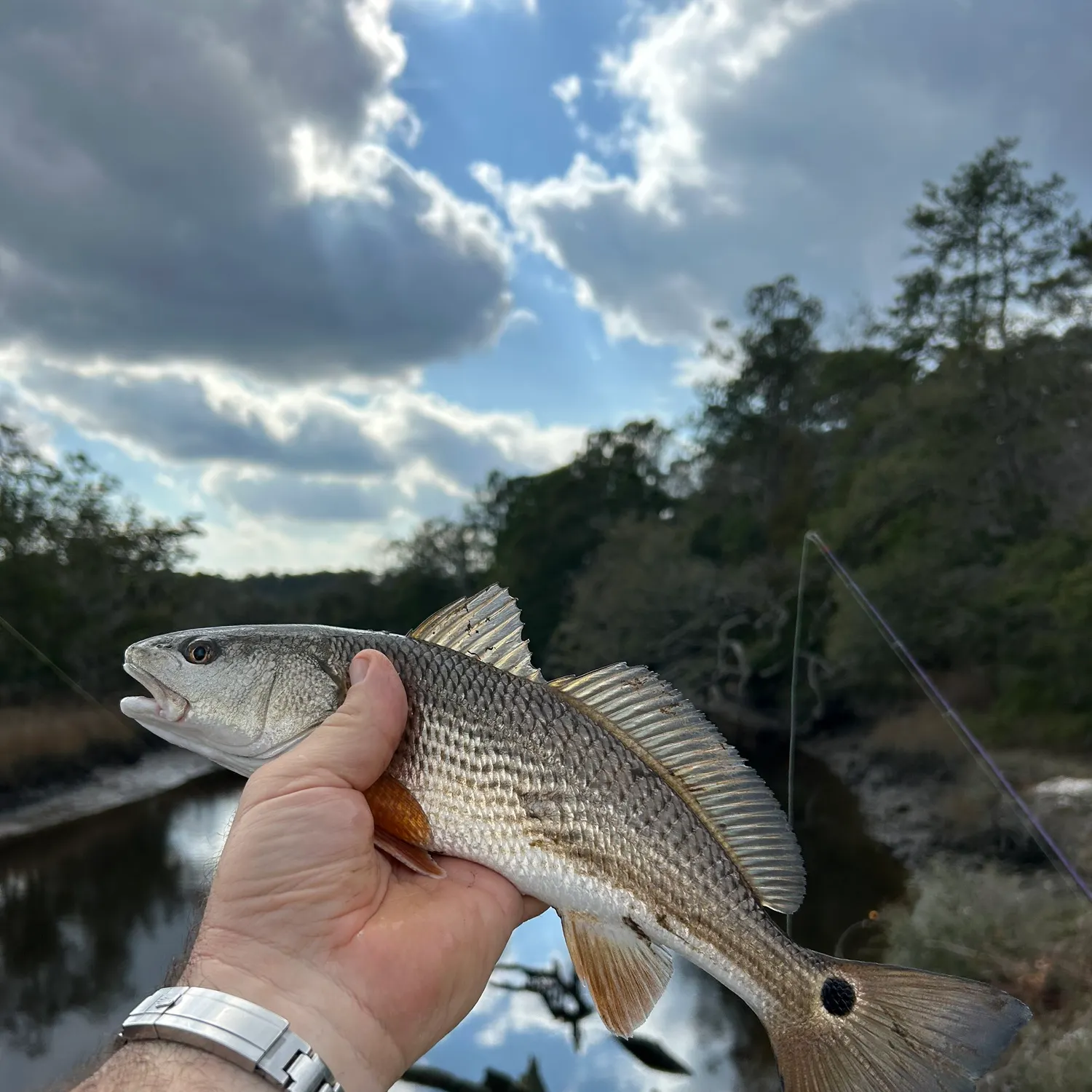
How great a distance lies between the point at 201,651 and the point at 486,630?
0.80 m

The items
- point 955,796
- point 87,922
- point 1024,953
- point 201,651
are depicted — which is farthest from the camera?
point 955,796

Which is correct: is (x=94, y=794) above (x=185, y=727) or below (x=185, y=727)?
below

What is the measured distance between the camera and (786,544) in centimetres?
2589

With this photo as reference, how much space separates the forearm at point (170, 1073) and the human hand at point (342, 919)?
0.52ft

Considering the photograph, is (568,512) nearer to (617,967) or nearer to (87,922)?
(87,922)

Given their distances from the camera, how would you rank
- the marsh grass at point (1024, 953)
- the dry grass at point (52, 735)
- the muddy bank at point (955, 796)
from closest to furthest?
1. the marsh grass at point (1024, 953)
2. the muddy bank at point (955, 796)
3. the dry grass at point (52, 735)

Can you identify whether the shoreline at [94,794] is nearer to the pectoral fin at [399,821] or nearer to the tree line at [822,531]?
the tree line at [822,531]

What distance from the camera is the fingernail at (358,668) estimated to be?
216cm

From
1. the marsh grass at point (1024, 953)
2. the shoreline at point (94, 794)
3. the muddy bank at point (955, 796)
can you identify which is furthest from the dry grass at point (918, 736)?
the shoreline at point (94, 794)

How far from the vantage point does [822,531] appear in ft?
70.1

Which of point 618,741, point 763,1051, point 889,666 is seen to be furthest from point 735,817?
point 889,666

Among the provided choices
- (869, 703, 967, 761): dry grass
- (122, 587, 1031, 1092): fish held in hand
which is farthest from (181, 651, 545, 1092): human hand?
(869, 703, 967, 761): dry grass

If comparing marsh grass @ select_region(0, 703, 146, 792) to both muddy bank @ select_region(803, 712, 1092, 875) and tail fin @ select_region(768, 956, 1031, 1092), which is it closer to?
muddy bank @ select_region(803, 712, 1092, 875)

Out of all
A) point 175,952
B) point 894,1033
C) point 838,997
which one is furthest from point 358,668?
point 175,952
